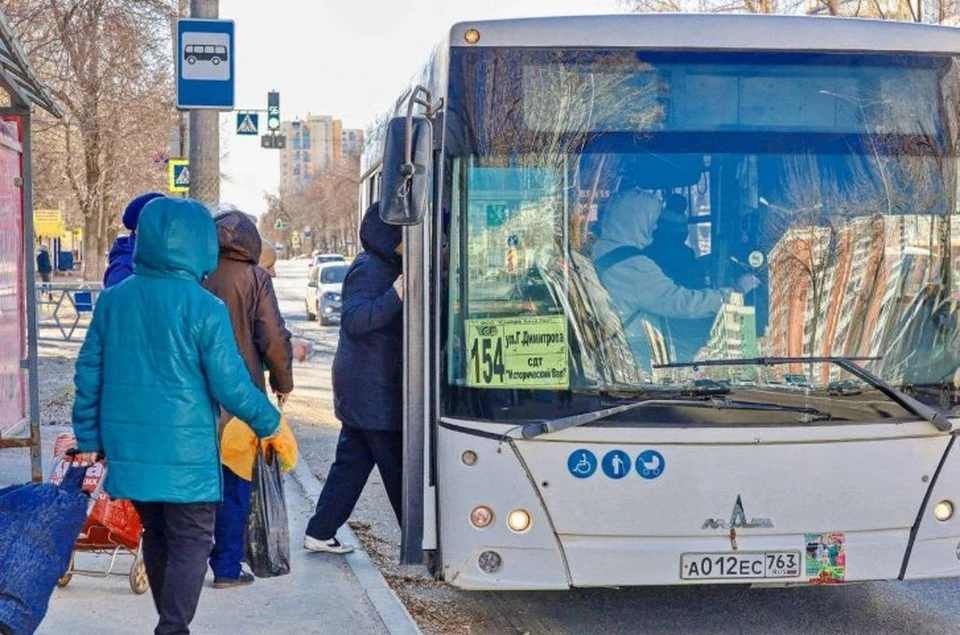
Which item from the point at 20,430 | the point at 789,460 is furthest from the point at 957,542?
the point at 20,430

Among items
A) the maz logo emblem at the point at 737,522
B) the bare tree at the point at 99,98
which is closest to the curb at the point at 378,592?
the maz logo emblem at the point at 737,522

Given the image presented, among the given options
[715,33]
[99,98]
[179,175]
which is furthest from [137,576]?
[99,98]

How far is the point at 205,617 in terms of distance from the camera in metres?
6.20

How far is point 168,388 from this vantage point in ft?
16.2

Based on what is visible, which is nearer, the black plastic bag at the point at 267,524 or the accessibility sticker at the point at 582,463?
the accessibility sticker at the point at 582,463

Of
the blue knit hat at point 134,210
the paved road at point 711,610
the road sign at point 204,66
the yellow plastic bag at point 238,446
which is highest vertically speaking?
the road sign at point 204,66

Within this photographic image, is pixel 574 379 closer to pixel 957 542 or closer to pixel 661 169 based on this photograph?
pixel 661 169

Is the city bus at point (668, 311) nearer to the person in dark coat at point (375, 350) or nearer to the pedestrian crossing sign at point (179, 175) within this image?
the person in dark coat at point (375, 350)

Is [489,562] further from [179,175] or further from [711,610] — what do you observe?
[179,175]

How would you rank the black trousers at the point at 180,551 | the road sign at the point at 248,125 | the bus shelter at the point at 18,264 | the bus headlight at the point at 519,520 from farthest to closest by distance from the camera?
the road sign at the point at 248,125, the bus shelter at the point at 18,264, the bus headlight at the point at 519,520, the black trousers at the point at 180,551

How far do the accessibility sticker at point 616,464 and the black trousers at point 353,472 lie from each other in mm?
1556

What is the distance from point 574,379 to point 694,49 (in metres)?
1.56

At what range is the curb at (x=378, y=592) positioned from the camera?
6117 millimetres

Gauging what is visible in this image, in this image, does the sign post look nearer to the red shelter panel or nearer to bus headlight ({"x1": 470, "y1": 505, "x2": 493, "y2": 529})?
the red shelter panel
